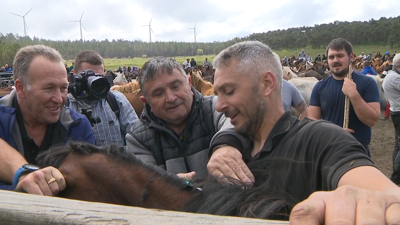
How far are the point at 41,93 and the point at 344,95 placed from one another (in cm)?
306

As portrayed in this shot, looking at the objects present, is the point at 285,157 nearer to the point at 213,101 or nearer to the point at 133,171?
the point at 133,171

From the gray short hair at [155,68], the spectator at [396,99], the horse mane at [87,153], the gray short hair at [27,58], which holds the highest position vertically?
the gray short hair at [27,58]

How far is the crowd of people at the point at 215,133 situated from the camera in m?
1.15

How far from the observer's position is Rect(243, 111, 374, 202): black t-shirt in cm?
124

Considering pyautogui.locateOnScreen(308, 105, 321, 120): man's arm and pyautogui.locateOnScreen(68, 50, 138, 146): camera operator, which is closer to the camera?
pyautogui.locateOnScreen(68, 50, 138, 146): camera operator

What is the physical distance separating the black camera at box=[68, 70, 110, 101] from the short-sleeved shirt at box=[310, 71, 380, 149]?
8.21 feet

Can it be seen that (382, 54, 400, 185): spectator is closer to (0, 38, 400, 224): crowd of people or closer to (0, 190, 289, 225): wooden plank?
(0, 38, 400, 224): crowd of people

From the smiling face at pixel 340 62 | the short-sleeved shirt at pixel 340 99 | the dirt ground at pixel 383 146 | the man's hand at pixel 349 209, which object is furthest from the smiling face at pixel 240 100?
the dirt ground at pixel 383 146

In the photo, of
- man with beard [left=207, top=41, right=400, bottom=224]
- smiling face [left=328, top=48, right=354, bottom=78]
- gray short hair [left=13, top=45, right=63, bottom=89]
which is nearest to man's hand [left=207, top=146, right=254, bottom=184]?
man with beard [left=207, top=41, right=400, bottom=224]

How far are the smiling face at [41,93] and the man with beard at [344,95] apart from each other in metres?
2.70

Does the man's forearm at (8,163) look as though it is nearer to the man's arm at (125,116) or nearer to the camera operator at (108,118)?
the camera operator at (108,118)

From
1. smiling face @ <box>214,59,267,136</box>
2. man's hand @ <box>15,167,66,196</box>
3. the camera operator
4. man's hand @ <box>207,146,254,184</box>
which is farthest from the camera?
the camera operator

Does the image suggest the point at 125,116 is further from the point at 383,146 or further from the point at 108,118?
the point at 383,146

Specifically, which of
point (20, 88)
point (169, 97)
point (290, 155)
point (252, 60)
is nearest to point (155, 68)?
point (169, 97)
